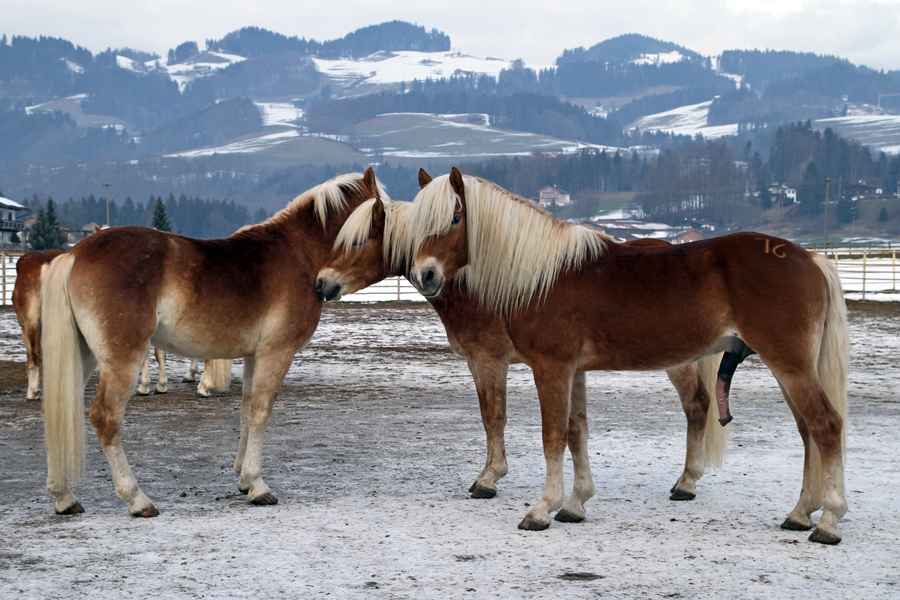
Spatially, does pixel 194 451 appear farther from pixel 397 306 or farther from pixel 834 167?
pixel 834 167

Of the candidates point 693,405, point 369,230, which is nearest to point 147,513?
point 369,230

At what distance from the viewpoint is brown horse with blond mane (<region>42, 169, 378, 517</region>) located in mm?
4488

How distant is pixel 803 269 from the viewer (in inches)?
161

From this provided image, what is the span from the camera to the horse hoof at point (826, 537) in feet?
12.9

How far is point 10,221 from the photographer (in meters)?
88.0

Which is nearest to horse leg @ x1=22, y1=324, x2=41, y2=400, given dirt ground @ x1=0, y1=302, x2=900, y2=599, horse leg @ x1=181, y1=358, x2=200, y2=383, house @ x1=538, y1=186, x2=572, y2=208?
dirt ground @ x1=0, y1=302, x2=900, y2=599

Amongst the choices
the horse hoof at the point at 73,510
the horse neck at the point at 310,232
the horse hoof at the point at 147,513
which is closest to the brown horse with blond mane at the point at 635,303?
the horse neck at the point at 310,232

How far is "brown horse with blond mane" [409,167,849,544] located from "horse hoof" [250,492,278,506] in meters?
1.53

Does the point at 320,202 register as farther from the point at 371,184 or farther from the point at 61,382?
the point at 61,382

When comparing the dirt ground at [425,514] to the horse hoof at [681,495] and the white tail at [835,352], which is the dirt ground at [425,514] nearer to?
the horse hoof at [681,495]

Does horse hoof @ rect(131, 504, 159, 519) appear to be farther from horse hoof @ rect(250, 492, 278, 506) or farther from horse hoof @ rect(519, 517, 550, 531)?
horse hoof @ rect(519, 517, 550, 531)

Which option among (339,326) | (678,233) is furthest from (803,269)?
(678,233)

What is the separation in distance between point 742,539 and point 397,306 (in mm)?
18631

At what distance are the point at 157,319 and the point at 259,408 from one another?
818 mm
